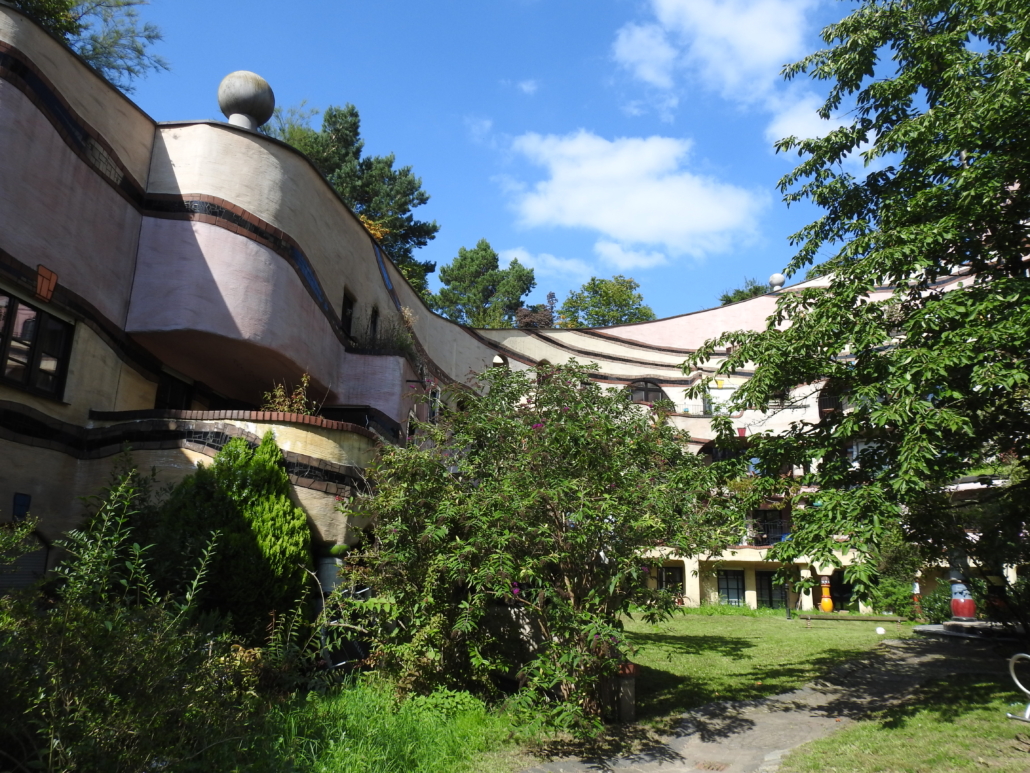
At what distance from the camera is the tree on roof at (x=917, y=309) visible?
6.71m

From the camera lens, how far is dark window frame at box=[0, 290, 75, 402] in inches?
329

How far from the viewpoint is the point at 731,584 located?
26594mm

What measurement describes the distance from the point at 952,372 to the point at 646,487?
3.35 meters

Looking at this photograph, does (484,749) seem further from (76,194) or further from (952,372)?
(76,194)

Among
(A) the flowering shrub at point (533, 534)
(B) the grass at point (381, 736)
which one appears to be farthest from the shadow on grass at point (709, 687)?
(B) the grass at point (381, 736)

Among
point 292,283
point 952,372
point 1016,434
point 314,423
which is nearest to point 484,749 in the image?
point 314,423

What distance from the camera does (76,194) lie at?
9.30 meters

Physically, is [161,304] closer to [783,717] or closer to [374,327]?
[374,327]

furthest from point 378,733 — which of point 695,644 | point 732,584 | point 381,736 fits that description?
point 732,584

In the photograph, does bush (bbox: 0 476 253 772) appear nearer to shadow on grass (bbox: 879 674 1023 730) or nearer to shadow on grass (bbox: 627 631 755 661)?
shadow on grass (bbox: 879 674 1023 730)

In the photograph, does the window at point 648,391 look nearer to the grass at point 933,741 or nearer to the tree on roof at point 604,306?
the tree on roof at point 604,306

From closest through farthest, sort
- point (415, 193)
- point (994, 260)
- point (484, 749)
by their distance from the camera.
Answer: point (484, 749), point (994, 260), point (415, 193)

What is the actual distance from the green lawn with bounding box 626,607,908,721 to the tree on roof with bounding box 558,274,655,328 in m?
26.8

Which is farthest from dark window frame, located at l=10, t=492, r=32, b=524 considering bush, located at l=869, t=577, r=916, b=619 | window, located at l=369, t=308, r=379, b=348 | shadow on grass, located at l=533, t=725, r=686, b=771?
bush, located at l=869, t=577, r=916, b=619
